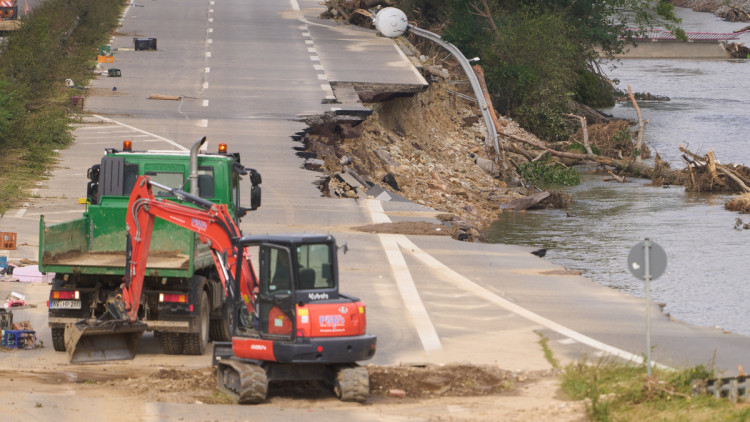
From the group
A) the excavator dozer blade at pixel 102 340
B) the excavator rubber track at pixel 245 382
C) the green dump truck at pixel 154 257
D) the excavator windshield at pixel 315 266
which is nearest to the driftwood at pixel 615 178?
the green dump truck at pixel 154 257

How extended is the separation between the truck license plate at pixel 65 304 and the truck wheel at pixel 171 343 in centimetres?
131

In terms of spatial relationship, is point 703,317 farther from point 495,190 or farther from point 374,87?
point 374,87

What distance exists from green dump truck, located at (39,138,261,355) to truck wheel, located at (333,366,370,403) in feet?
10.4

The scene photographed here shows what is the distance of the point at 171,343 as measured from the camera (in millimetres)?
17000

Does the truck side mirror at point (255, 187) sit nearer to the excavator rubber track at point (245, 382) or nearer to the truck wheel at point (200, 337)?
the truck wheel at point (200, 337)

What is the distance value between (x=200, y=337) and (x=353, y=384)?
355cm

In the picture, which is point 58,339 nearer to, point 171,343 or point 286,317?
point 171,343

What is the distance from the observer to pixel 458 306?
21094 millimetres

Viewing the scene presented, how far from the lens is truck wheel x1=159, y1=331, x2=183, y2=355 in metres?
16.9

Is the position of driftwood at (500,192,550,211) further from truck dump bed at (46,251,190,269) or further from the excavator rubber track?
the excavator rubber track

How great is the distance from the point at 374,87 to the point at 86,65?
44.8 feet

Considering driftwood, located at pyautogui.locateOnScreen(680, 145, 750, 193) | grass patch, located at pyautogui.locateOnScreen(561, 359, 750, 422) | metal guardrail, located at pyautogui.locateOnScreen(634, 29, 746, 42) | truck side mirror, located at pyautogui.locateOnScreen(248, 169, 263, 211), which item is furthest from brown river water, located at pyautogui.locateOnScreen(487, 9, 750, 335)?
metal guardrail, located at pyautogui.locateOnScreen(634, 29, 746, 42)

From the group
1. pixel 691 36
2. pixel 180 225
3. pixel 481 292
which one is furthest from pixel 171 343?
pixel 691 36

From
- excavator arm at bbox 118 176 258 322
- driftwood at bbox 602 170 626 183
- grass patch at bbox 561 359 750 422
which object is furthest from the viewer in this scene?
driftwood at bbox 602 170 626 183
